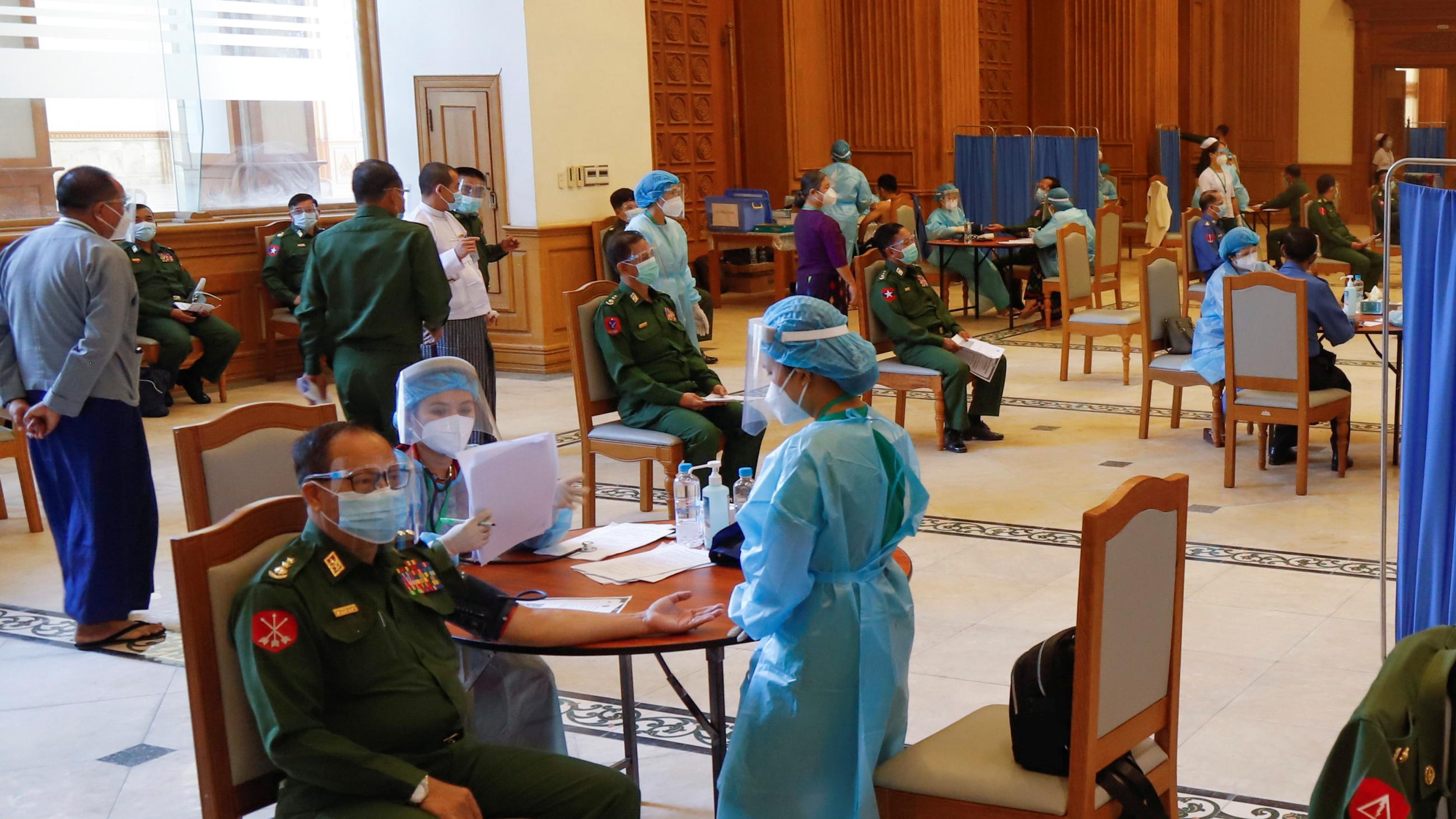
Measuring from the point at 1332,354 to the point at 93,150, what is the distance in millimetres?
7480

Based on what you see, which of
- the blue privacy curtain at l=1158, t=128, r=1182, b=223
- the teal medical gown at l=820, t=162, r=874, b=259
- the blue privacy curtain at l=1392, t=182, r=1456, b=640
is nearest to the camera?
the blue privacy curtain at l=1392, t=182, r=1456, b=640

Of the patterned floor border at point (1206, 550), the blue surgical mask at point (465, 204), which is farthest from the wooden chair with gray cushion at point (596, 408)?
the blue surgical mask at point (465, 204)

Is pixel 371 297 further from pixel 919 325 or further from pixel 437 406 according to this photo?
pixel 919 325

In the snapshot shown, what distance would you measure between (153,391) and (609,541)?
6.27 m

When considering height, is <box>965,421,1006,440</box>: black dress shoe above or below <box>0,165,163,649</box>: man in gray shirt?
below

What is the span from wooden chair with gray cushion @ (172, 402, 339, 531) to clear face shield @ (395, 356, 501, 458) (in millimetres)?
206

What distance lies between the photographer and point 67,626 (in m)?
5.11

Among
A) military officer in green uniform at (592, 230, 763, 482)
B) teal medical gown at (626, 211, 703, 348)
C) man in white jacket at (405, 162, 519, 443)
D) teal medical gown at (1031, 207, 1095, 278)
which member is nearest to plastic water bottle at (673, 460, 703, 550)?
military officer in green uniform at (592, 230, 763, 482)

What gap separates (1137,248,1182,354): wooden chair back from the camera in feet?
24.3

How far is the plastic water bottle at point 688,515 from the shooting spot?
3.41 metres

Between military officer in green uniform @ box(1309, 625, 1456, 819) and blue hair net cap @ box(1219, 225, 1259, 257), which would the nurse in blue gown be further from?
blue hair net cap @ box(1219, 225, 1259, 257)

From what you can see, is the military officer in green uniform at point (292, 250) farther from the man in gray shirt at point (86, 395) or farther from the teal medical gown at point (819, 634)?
the teal medical gown at point (819, 634)

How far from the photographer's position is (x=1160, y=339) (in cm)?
757

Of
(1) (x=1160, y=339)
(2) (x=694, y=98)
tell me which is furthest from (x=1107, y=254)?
(2) (x=694, y=98)
